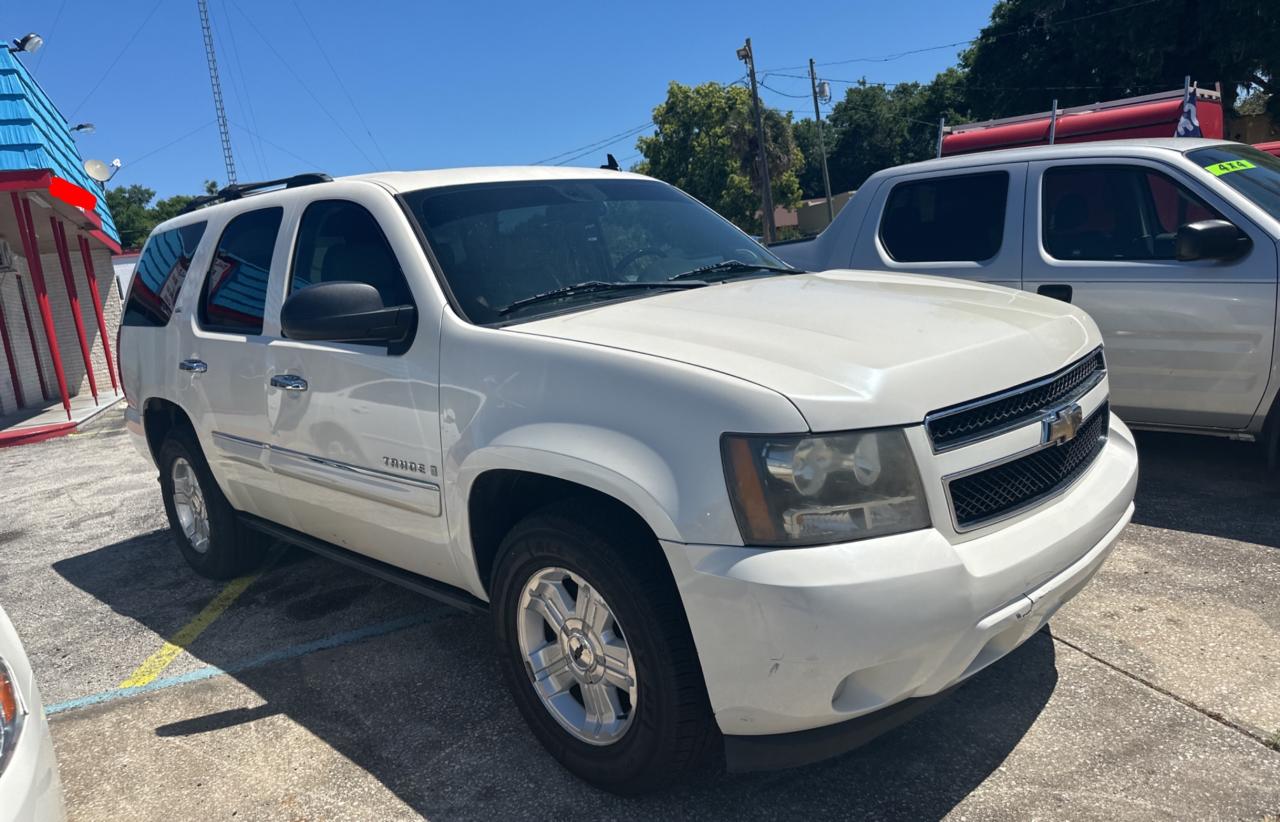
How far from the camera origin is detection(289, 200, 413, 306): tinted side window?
132 inches

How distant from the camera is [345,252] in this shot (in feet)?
11.8

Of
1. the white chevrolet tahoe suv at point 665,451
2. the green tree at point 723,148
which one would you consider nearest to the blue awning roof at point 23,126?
the white chevrolet tahoe suv at point 665,451

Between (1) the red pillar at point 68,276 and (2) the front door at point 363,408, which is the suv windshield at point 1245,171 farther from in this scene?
(1) the red pillar at point 68,276

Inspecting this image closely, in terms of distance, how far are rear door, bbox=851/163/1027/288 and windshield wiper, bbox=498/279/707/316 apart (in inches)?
110

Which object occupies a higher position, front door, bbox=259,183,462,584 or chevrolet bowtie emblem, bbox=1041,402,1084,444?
front door, bbox=259,183,462,584

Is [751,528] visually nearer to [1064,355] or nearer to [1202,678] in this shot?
[1064,355]

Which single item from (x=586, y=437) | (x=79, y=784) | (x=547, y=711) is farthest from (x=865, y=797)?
(x=79, y=784)

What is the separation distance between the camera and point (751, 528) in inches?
87.2

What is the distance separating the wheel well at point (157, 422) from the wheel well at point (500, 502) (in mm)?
2752

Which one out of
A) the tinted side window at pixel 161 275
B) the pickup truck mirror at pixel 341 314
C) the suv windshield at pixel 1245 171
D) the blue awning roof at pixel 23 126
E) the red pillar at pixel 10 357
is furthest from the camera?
the red pillar at pixel 10 357

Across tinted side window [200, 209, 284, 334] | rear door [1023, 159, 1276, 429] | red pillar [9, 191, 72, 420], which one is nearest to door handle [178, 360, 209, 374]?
tinted side window [200, 209, 284, 334]

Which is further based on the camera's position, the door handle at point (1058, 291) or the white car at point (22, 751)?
the door handle at point (1058, 291)

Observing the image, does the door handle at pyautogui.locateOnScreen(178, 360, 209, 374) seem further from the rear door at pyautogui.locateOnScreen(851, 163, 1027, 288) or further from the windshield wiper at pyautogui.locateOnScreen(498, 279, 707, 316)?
the rear door at pyautogui.locateOnScreen(851, 163, 1027, 288)

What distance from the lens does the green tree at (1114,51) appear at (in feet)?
77.2
